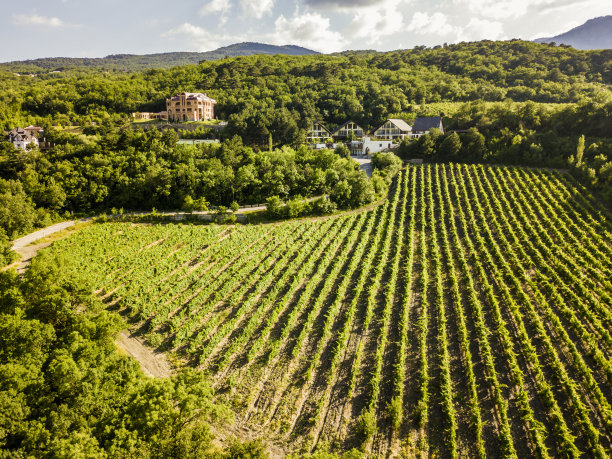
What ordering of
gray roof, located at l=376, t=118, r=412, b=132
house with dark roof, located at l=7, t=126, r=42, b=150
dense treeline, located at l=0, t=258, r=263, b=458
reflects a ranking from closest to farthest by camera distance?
dense treeline, located at l=0, t=258, r=263, b=458
house with dark roof, located at l=7, t=126, r=42, b=150
gray roof, located at l=376, t=118, r=412, b=132

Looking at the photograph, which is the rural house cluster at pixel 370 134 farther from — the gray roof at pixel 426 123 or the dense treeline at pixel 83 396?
the dense treeline at pixel 83 396

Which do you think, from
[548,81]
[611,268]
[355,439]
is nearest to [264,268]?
[355,439]

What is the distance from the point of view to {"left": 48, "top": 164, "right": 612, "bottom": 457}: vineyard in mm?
18156

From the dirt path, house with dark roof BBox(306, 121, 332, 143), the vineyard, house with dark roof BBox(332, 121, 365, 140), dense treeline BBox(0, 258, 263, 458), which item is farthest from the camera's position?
house with dark roof BBox(332, 121, 365, 140)

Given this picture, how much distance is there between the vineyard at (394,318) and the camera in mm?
18156

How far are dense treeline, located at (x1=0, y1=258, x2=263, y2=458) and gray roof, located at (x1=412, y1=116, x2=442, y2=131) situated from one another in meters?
66.1

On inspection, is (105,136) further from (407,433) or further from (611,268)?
(611,268)

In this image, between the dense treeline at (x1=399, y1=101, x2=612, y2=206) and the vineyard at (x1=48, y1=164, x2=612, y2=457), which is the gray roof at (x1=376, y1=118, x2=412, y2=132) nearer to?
the dense treeline at (x1=399, y1=101, x2=612, y2=206)

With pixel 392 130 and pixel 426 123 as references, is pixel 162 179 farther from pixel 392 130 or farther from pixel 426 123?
pixel 426 123

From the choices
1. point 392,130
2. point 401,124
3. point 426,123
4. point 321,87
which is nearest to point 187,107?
point 321,87

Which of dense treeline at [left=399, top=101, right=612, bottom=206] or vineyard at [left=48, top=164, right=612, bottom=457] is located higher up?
dense treeline at [left=399, top=101, right=612, bottom=206]

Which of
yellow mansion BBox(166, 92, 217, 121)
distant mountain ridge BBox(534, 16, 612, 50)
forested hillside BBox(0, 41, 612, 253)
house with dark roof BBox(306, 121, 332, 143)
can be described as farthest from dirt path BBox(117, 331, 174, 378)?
distant mountain ridge BBox(534, 16, 612, 50)

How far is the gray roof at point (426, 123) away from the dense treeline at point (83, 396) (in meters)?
66.1

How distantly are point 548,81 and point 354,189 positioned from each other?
74.3 meters
